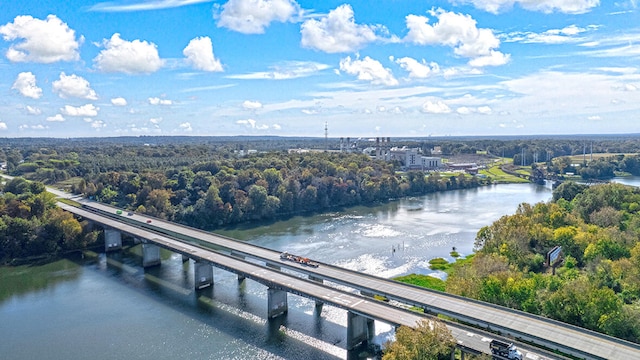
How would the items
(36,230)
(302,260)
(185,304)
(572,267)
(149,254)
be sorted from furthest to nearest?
(36,230), (149,254), (302,260), (185,304), (572,267)

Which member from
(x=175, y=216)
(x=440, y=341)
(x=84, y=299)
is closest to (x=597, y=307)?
(x=440, y=341)

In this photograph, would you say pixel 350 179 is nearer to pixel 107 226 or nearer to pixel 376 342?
pixel 107 226

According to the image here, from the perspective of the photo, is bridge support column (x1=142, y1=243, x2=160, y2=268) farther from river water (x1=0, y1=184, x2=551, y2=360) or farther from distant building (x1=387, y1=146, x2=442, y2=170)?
distant building (x1=387, y1=146, x2=442, y2=170)

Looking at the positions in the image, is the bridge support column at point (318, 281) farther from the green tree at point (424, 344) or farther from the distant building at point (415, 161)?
the distant building at point (415, 161)

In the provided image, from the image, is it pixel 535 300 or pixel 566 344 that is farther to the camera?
pixel 535 300

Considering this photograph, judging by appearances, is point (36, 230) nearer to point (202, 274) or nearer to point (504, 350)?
point (202, 274)

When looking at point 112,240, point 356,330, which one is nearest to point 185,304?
point 356,330
